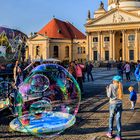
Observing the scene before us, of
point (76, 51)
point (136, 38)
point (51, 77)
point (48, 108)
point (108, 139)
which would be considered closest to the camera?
point (108, 139)

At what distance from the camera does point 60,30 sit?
89375mm

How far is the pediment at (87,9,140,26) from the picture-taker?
7919 cm

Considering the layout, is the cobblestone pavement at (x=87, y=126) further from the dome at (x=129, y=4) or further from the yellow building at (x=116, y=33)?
the dome at (x=129, y=4)

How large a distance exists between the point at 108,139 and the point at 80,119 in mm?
2846

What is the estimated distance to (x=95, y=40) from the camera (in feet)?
275

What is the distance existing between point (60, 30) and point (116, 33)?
15.4 meters

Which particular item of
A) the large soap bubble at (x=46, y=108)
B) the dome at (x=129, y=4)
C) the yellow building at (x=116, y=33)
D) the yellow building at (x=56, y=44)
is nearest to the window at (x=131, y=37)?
the yellow building at (x=116, y=33)

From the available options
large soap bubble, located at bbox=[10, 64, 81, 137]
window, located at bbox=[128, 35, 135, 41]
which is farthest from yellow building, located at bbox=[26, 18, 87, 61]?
large soap bubble, located at bbox=[10, 64, 81, 137]

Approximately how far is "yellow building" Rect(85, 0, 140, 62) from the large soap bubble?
6625 cm

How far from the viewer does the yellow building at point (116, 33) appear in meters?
79.2

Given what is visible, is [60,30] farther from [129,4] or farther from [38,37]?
[129,4]

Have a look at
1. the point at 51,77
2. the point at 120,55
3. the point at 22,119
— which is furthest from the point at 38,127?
the point at 120,55

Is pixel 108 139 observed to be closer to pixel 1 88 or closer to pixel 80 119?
pixel 80 119

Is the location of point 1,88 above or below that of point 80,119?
above
